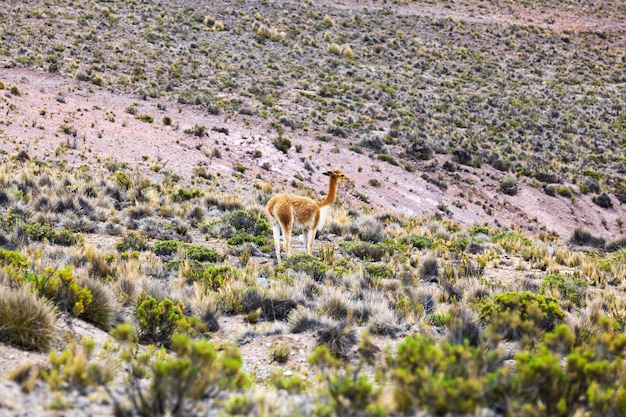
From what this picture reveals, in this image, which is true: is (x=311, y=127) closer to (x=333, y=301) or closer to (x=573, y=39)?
(x=333, y=301)

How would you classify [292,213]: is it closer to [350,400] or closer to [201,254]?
[201,254]

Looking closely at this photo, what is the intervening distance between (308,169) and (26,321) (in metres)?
17.9

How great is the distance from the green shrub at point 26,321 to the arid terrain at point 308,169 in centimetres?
11

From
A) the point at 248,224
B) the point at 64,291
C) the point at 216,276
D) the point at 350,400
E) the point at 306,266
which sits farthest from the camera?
the point at 248,224

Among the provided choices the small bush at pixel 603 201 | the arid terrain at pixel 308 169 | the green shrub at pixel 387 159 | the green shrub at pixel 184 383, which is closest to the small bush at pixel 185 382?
the green shrub at pixel 184 383

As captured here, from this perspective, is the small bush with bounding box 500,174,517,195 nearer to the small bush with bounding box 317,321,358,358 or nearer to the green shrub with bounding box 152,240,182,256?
the green shrub with bounding box 152,240,182,256

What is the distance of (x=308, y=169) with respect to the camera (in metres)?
22.0

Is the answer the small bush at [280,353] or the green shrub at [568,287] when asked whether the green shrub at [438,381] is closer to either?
the small bush at [280,353]

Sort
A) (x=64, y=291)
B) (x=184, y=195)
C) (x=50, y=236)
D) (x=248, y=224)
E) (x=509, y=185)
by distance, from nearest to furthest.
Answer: (x=64, y=291) → (x=50, y=236) → (x=248, y=224) → (x=184, y=195) → (x=509, y=185)

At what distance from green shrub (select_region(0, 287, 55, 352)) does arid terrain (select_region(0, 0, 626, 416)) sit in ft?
0.35

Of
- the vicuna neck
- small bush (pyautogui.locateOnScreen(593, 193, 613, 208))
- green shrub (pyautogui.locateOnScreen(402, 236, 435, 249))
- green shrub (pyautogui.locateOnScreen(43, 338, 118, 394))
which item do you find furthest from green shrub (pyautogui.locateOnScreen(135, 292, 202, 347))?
small bush (pyautogui.locateOnScreen(593, 193, 613, 208))

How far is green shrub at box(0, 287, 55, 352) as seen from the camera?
4328mm

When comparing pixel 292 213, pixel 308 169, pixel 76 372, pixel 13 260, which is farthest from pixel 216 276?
pixel 308 169

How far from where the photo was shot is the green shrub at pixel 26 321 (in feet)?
14.2
